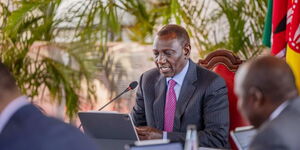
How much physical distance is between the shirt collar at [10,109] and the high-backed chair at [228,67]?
2.06 meters

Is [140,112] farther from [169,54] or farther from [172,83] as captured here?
[169,54]

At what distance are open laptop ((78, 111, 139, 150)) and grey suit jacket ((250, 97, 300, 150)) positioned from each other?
119 cm

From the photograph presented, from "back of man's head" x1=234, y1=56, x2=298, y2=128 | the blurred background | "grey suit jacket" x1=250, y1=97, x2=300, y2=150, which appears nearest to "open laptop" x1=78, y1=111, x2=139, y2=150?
"back of man's head" x1=234, y1=56, x2=298, y2=128

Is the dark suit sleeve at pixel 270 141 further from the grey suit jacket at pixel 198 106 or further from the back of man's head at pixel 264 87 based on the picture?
the grey suit jacket at pixel 198 106

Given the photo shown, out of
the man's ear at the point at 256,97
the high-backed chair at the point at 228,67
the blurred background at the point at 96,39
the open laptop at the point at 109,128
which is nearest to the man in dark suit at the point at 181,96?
the high-backed chair at the point at 228,67

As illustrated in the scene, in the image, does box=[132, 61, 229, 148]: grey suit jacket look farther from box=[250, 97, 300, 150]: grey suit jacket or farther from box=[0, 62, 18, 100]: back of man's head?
box=[0, 62, 18, 100]: back of man's head

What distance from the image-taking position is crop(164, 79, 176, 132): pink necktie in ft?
12.4

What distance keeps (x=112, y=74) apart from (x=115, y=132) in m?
2.79

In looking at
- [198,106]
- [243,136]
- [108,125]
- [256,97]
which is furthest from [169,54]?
[256,97]

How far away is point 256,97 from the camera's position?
2182mm

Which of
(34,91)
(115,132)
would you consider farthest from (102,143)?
(34,91)

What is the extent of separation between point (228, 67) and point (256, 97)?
1.79m

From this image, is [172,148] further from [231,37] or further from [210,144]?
[231,37]

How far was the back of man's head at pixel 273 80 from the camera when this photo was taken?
84.9 inches
